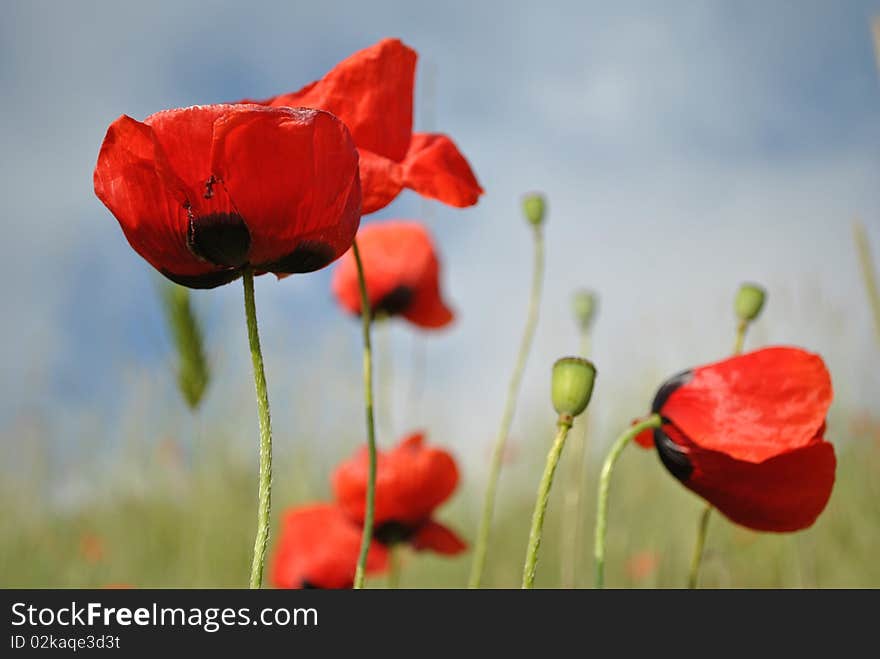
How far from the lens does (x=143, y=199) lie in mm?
443

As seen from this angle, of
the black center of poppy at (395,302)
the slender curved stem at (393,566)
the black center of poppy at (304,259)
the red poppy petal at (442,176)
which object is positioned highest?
the black center of poppy at (395,302)

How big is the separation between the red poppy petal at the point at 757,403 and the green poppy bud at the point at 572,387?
15 centimetres

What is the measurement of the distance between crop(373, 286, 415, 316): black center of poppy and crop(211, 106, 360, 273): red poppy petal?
2.48ft

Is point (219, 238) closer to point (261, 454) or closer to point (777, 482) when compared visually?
point (261, 454)

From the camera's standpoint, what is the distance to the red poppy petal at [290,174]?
432 millimetres

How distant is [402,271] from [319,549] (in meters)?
0.38

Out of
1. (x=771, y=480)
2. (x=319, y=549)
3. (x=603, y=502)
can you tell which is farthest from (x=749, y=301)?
(x=319, y=549)

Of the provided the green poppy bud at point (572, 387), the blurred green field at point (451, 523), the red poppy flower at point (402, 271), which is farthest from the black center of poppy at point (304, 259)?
the blurred green field at point (451, 523)

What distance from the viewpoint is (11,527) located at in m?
2.89

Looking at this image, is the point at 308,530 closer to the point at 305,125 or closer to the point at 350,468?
the point at 350,468

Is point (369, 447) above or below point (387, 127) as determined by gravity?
below

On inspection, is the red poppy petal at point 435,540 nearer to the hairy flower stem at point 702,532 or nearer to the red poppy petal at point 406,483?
the red poppy petal at point 406,483

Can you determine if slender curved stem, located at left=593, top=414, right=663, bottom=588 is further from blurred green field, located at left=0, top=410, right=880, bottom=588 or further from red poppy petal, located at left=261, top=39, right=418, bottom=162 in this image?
blurred green field, located at left=0, top=410, right=880, bottom=588

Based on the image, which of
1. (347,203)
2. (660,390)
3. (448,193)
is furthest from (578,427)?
(347,203)
